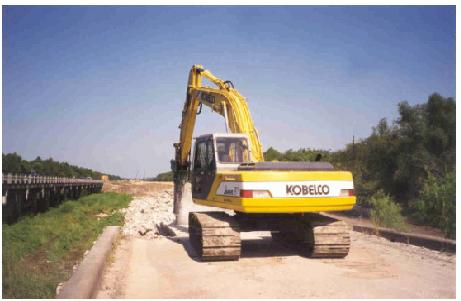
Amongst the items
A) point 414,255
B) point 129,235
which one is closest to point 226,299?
point 414,255

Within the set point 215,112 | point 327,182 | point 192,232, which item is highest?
point 215,112

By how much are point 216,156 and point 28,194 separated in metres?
20.3

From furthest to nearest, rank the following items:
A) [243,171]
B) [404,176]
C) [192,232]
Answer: [404,176]
[192,232]
[243,171]

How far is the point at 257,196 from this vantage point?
746 cm

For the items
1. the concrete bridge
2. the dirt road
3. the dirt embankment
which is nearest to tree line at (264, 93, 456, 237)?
the dirt road

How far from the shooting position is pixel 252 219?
8.91 meters

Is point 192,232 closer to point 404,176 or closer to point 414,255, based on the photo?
point 414,255

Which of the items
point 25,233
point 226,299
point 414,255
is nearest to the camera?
point 226,299

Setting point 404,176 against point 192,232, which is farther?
point 404,176

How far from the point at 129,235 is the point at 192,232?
299cm

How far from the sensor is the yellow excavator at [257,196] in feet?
24.8

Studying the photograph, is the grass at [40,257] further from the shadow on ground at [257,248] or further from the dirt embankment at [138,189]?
the dirt embankment at [138,189]

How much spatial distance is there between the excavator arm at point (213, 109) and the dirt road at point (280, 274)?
2.64m

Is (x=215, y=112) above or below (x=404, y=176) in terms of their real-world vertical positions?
above
